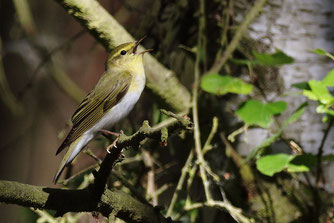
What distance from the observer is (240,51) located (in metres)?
1.87

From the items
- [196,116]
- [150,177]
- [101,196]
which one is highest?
[101,196]

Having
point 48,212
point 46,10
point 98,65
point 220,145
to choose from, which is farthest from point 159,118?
point 46,10

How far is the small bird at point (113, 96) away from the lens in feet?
5.22

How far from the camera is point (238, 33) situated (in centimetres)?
181

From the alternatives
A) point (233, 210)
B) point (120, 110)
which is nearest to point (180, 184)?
point (233, 210)

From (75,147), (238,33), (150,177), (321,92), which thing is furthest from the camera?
(150,177)

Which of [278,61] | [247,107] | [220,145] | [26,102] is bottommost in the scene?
[26,102]

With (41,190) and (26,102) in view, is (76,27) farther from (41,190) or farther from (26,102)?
(41,190)

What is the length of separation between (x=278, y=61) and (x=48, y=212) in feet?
3.35

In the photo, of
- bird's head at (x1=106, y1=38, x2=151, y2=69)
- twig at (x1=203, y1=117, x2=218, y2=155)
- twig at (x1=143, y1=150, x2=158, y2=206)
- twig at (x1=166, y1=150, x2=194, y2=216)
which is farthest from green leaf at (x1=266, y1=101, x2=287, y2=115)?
twig at (x1=143, y1=150, x2=158, y2=206)

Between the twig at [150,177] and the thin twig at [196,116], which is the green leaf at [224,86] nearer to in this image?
the thin twig at [196,116]

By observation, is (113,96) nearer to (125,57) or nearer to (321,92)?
(125,57)

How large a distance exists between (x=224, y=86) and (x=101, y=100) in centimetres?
44

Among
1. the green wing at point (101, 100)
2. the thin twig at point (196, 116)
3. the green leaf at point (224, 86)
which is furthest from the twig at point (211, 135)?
the green wing at point (101, 100)
